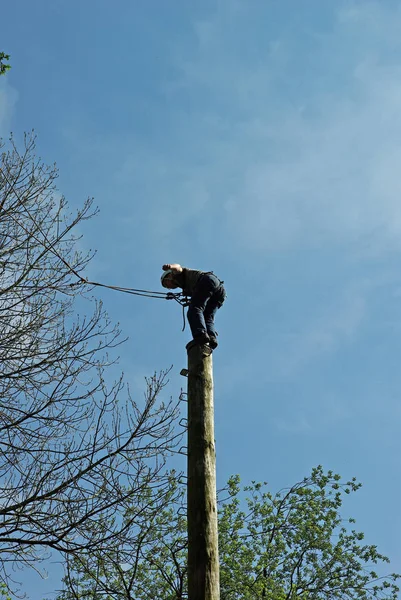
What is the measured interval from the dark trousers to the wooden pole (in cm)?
51

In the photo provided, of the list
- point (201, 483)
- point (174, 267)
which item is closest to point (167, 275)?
point (174, 267)

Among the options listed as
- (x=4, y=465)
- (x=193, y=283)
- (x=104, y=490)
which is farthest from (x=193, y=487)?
(x=4, y=465)

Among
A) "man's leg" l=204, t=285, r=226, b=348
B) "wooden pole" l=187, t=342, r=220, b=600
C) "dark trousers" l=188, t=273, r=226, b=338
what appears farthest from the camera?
"man's leg" l=204, t=285, r=226, b=348

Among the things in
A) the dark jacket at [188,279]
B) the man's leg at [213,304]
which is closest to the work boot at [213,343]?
the man's leg at [213,304]

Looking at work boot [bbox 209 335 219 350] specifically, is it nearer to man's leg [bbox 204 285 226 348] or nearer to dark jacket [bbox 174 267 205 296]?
man's leg [bbox 204 285 226 348]

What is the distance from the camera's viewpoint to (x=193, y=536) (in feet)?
14.6

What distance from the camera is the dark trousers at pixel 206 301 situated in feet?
19.4

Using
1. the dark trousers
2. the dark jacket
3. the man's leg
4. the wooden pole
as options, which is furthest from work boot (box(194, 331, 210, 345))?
the dark jacket

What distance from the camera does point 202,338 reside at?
550cm

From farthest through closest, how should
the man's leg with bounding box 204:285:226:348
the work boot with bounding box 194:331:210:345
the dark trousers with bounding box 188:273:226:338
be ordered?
the man's leg with bounding box 204:285:226:348, the dark trousers with bounding box 188:273:226:338, the work boot with bounding box 194:331:210:345

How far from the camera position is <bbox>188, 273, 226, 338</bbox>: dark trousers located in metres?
5.91

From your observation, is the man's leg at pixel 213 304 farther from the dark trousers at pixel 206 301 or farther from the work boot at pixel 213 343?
the work boot at pixel 213 343

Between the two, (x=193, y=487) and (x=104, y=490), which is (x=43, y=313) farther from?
(x=193, y=487)

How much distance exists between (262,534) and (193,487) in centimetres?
1353
